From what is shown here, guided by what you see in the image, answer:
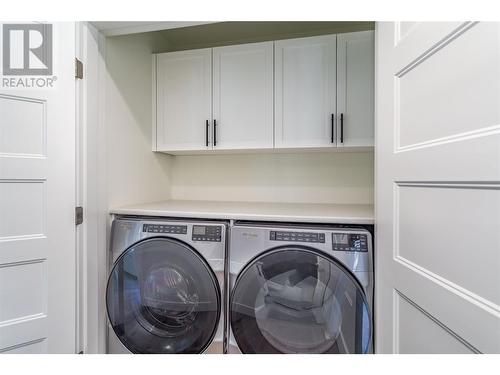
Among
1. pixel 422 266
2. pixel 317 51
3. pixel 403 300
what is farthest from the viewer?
pixel 317 51

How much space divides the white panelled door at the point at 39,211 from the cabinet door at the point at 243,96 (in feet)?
2.78

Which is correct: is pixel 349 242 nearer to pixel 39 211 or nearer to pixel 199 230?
pixel 199 230

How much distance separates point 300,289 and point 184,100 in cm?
150

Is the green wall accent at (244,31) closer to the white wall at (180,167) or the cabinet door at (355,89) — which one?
the white wall at (180,167)

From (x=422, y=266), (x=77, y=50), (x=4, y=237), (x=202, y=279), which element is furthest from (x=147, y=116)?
(x=422, y=266)

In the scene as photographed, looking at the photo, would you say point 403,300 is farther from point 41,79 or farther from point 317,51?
point 41,79

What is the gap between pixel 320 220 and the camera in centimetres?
115

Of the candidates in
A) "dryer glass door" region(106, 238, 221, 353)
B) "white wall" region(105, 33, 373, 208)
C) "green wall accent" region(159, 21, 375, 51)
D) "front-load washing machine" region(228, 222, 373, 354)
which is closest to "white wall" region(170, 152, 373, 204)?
"white wall" region(105, 33, 373, 208)

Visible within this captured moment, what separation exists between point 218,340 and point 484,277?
3.70ft

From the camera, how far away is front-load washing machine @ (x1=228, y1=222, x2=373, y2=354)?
1.06m

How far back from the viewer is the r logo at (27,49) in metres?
0.98

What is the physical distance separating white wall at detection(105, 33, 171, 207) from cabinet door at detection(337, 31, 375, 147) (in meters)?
1.35

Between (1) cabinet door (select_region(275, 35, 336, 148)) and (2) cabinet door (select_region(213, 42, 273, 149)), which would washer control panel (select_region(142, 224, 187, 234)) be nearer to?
(2) cabinet door (select_region(213, 42, 273, 149))
